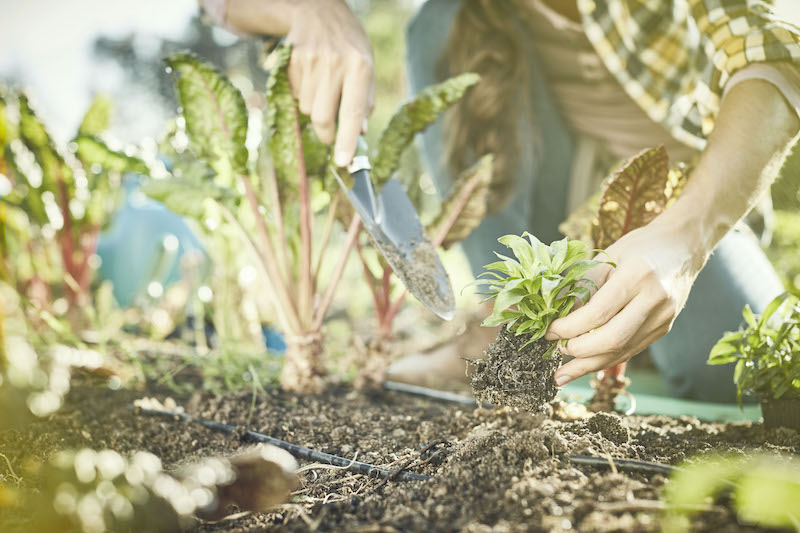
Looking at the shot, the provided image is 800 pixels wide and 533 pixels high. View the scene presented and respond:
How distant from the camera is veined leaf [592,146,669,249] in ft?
4.13

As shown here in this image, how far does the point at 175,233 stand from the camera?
379 centimetres

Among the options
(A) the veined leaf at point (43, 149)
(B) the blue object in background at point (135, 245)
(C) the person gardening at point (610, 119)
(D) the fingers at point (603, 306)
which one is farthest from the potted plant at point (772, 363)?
(B) the blue object in background at point (135, 245)

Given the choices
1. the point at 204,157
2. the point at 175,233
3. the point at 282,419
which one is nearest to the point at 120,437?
the point at 282,419

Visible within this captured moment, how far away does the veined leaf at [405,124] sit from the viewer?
5.19 ft

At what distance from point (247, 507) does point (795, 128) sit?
150 cm

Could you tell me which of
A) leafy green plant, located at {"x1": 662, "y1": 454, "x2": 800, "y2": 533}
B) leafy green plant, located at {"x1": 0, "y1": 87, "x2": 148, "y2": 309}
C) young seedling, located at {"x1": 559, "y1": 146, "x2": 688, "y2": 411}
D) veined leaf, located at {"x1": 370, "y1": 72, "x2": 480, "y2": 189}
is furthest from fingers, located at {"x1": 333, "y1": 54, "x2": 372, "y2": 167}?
leafy green plant, located at {"x1": 0, "y1": 87, "x2": 148, "y2": 309}

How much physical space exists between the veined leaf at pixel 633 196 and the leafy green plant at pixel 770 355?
324mm

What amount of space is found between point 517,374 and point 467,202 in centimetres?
78

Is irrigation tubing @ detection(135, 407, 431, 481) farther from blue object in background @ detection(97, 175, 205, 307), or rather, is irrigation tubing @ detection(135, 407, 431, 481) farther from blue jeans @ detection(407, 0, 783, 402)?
blue object in background @ detection(97, 175, 205, 307)

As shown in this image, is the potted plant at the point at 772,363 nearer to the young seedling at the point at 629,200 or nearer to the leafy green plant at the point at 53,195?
the young seedling at the point at 629,200

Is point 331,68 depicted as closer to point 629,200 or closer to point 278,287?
point 278,287

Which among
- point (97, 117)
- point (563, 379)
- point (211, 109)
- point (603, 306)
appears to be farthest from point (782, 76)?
point (97, 117)

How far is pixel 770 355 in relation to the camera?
124 centimetres

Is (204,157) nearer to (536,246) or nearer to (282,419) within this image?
(282,419)
